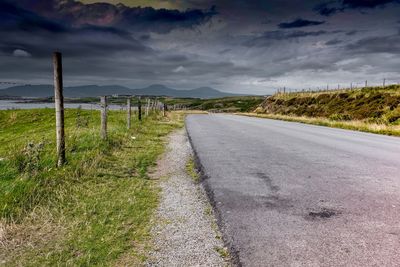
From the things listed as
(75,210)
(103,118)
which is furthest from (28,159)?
(103,118)

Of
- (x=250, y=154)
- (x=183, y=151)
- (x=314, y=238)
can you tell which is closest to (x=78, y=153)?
(x=183, y=151)

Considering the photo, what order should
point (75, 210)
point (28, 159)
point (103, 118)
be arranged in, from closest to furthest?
1. point (75, 210)
2. point (28, 159)
3. point (103, 118)

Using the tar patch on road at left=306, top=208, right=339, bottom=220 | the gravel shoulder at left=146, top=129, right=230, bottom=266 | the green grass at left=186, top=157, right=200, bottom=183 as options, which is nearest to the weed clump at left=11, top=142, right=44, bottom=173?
the gravel shoulder at left=146, top=129, right=230, bottom=266

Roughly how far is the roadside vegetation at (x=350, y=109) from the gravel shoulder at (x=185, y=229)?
1712 centimetres

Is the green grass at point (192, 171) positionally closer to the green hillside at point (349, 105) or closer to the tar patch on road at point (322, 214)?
the tar patch on road at point (322, 214)

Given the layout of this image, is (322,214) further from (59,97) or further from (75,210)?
(59,97)

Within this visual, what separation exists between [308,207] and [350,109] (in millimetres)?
42628

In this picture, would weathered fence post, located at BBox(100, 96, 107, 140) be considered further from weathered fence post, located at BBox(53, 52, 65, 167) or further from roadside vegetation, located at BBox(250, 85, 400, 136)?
roadside vegetation, located at BBox(250, 85, 400, 136)

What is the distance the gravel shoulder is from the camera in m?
3.81

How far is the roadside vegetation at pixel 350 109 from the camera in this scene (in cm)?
2645

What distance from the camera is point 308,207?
17.8ft

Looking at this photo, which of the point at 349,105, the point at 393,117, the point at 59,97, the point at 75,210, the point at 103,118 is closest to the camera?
the point at 75,210

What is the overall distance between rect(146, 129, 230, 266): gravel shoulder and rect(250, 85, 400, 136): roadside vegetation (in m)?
17.1

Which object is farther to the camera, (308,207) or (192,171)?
(192,171)
